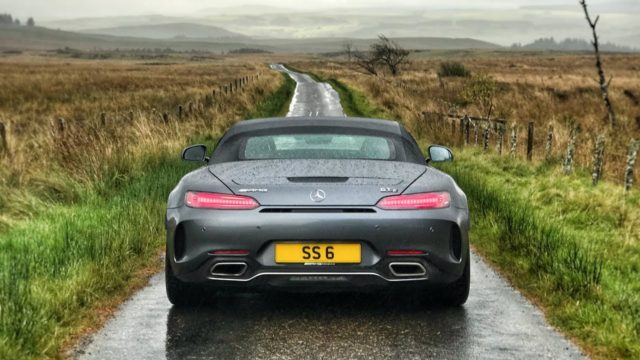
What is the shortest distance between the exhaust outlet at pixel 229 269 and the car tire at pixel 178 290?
0.37 meters

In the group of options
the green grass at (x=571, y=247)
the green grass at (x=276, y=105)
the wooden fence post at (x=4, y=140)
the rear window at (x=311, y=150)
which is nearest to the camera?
the green grass at (x=571, y=247)

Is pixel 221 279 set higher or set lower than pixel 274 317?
higher

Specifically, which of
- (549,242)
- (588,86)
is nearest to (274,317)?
(549,242)

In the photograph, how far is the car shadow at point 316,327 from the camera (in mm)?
4309

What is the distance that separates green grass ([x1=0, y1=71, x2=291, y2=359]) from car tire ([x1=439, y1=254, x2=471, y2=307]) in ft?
7.62

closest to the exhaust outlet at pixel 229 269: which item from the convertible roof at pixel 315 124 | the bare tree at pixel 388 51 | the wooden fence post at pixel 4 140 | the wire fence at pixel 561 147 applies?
the convertible roof at pixel 315 124

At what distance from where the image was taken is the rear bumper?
448 centimetres

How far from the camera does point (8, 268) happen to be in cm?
543

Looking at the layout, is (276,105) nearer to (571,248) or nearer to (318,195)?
(571,248)

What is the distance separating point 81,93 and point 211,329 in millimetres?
38753

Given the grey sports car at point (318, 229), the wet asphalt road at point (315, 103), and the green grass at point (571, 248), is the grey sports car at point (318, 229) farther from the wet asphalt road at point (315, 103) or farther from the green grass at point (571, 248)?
the wet asphalt road at point (315, 103)

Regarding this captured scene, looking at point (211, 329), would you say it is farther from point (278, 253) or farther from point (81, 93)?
point (81, 93)

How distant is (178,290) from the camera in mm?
5078

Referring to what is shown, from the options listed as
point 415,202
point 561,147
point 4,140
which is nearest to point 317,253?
point 415,202
